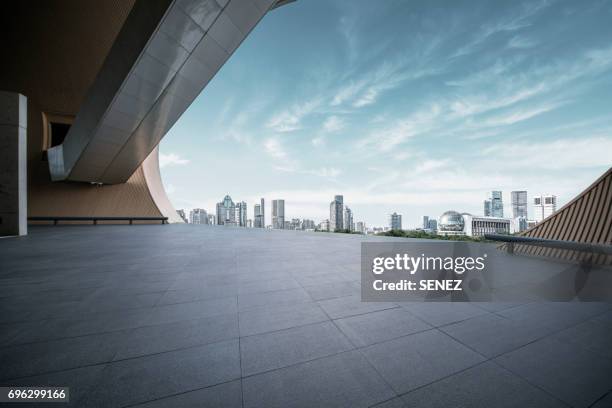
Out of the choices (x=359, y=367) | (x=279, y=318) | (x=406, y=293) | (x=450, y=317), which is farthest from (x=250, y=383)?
(x=406, y=293)

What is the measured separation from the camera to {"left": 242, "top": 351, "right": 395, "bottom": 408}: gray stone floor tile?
1537 mm

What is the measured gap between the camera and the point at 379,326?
255 cm

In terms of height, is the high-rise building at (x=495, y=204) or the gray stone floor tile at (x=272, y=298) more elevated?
the high-rise building at (x=495, y=204)

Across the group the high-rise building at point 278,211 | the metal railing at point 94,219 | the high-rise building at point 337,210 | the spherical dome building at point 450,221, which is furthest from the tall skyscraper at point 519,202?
the metal railing at point 94,219

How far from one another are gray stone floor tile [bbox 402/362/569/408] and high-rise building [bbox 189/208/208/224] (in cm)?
6797

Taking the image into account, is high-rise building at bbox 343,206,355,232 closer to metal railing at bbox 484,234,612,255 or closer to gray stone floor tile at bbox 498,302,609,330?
metal railing at bbox 484,234,612,255

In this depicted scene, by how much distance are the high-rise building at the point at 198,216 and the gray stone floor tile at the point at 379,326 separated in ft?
220

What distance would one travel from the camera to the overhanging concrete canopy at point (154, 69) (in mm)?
8570

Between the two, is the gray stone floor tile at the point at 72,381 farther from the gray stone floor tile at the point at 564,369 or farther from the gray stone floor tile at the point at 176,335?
the gray stone floor tile at the point at 564,369

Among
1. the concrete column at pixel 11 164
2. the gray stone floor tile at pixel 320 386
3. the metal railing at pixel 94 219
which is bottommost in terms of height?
the gray stone floor tile at pixel 320 386

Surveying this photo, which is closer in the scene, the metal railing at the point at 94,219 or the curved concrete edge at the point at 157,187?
the metal railing at the point at 94,219

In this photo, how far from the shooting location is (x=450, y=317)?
2770 mm

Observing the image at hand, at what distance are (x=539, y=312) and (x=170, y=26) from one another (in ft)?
39.8

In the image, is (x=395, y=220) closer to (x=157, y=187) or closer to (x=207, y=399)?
(x=157, y=187)
